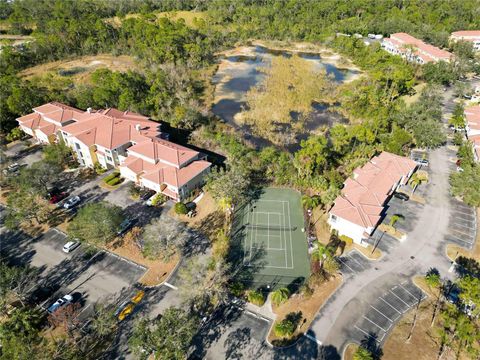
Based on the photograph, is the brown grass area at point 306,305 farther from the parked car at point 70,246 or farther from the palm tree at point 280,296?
the parked car at point 70,246

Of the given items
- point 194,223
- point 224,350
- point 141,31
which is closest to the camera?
point 224,350

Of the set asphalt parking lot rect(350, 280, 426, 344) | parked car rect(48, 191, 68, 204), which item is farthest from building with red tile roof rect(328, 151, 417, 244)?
parked car rect(48, 191, 68, 204)

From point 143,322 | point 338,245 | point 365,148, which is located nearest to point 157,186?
point 143,322

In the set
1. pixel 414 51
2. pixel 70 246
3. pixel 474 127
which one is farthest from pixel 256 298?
pixel 414 51

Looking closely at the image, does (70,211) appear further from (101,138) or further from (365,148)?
(365,148)

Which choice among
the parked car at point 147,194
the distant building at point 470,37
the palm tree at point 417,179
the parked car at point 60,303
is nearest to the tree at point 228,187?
the parked car at point 147,194

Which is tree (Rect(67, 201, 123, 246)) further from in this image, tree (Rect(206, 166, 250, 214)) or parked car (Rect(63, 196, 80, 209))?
tree (Rect(206, 166, 250, 214))
